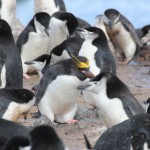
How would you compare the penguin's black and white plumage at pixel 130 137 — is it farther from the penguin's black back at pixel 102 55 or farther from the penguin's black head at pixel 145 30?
the penguin's black head at pixel 145 30

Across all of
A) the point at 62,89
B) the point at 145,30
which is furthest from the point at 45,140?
the point at 145,30

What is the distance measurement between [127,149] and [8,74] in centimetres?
366

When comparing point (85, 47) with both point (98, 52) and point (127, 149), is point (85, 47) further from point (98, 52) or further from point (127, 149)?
point (127, 149)

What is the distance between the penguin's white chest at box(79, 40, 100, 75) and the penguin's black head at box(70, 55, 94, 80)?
33.9 inches

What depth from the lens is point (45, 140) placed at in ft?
17.6

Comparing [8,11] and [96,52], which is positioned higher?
[96,52]

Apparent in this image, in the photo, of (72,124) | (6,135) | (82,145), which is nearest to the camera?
(6,135)

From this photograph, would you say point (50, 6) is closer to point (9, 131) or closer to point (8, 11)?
point (8, 11)

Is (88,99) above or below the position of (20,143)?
below

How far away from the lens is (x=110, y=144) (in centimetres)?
646

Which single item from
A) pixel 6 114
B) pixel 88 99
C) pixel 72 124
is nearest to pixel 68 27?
pixel 88 99

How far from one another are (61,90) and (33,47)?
14.0 ft

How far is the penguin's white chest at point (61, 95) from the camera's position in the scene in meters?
8.64

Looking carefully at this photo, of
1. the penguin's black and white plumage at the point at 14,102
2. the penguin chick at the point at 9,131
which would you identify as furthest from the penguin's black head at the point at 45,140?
→ the penguin's black and white plumage at the point at 14,102
